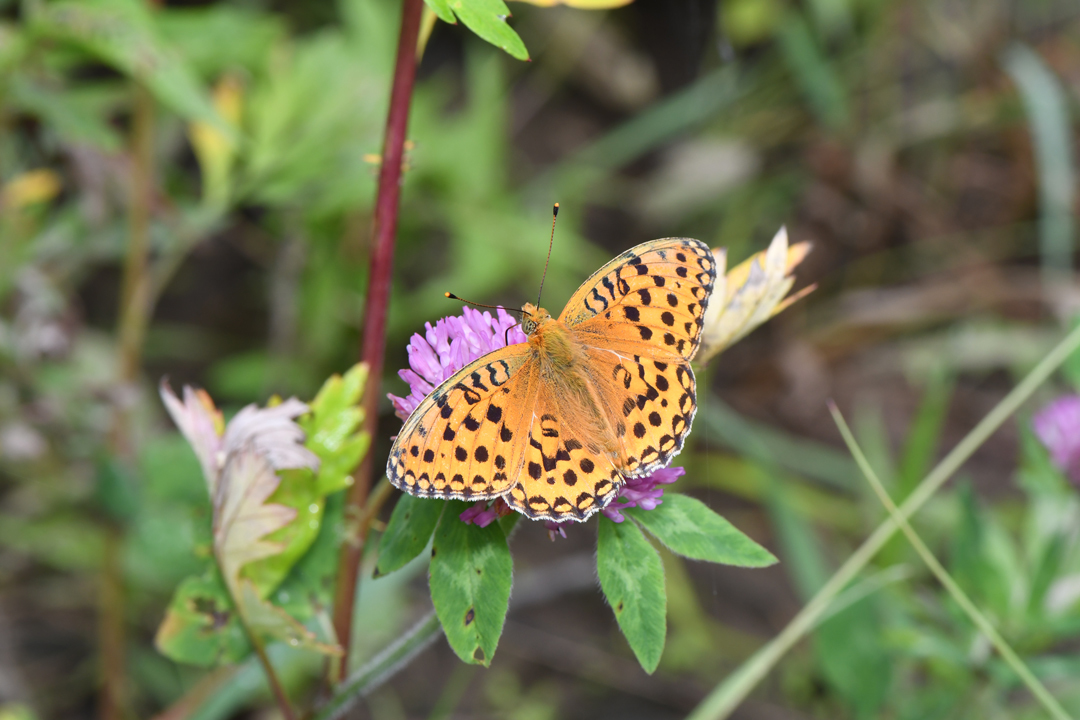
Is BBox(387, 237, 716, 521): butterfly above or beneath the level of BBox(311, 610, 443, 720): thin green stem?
above

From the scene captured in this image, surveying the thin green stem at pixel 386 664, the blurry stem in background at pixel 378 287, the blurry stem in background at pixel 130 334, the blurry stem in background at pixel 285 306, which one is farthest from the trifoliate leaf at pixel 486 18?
the blurry stem in background at pixel 285 306

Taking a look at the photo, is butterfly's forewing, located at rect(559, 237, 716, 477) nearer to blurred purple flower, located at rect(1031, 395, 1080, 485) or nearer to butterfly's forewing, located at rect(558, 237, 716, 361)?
butterfly's forewing, located at rect(558, 237, 716, 361)

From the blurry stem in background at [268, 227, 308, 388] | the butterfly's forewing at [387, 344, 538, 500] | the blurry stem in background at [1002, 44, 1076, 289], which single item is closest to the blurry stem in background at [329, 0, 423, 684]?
the butterfly's forewing at [387, 344, 538, 500]

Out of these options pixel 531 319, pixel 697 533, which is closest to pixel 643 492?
pixel 697 533

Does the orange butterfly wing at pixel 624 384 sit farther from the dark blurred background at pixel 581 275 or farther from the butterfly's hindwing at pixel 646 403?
the dark blurred background at pixel 581 275

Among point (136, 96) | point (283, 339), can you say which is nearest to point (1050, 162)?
point (283, 339)

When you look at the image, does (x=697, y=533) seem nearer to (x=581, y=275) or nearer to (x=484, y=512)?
(x=484, y=512)

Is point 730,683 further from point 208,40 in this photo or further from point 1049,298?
point 1049,298
